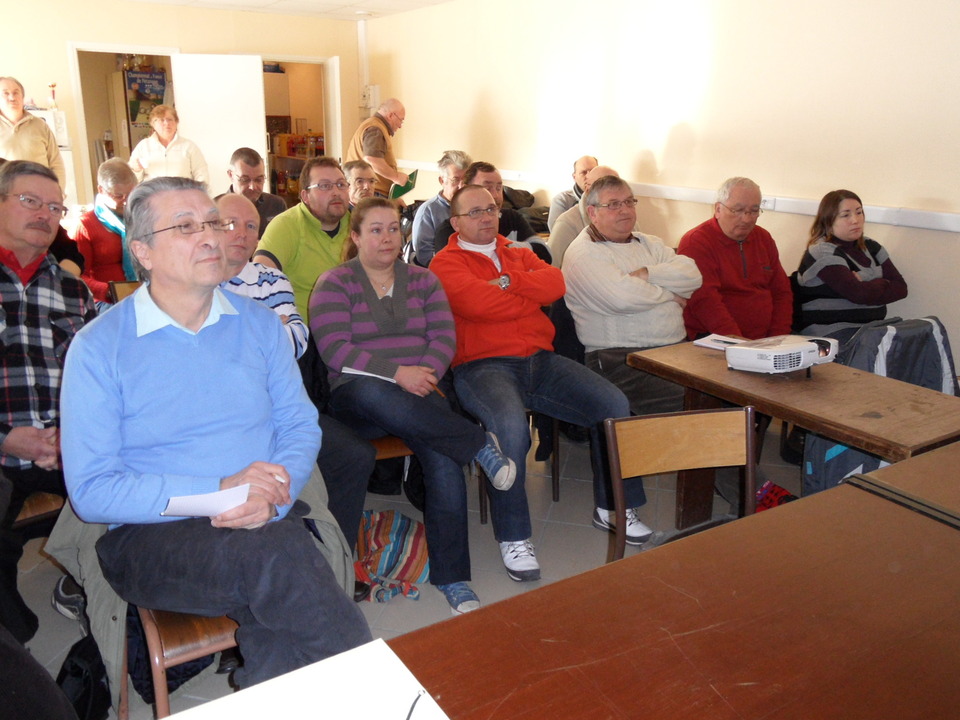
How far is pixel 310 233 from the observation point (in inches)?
121

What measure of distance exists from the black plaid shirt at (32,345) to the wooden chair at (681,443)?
5.16 feet

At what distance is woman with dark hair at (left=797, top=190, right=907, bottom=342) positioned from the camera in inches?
137

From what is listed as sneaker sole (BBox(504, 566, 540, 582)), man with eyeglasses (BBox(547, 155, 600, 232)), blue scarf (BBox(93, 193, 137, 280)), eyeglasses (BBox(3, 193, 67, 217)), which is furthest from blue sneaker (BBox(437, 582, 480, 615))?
man with eyeglasses (BBox(547, 155, 600, 232))

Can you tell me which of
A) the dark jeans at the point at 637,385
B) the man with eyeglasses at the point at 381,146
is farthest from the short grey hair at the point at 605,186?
the man with eyeglasses at the point at 381,146

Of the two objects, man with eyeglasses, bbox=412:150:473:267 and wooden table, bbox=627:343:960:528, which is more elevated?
man with eyeglasses, bbox=412:150:473:267

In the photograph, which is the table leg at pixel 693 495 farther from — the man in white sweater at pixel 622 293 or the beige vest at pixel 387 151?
the beige vest at pixel 387 151

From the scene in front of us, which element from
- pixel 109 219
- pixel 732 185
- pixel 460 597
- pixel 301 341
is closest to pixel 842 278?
pixel 732 185

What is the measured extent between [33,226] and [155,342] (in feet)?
2.69

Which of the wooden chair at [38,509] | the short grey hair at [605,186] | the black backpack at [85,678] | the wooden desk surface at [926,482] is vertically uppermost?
the short grey hair at [605,186]

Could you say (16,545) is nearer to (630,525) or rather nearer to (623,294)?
(630,525)

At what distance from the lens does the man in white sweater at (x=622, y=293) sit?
2.94 meters

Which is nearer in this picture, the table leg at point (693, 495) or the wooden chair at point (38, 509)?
the wooden chair at point (38, 509)

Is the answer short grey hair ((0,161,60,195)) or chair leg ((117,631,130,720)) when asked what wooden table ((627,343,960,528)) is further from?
short grey hair ((0,161,60,195))

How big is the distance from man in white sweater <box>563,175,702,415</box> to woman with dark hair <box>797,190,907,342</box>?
815mm
